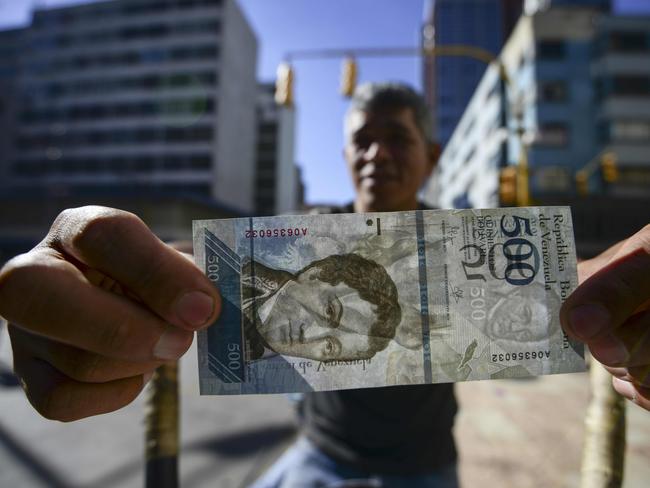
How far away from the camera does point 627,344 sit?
83 cm

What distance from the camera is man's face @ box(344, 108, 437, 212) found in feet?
5.90

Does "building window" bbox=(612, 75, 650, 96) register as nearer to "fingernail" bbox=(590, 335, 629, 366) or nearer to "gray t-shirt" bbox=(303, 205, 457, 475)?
"gray t-shirt" bbox=(303, 205, 457, 475)

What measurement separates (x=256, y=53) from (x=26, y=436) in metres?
51.5

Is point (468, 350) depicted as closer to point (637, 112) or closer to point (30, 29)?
point (637, 112)

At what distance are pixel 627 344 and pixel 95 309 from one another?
1162 mm

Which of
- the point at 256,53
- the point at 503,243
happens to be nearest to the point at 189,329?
the point at 503,243

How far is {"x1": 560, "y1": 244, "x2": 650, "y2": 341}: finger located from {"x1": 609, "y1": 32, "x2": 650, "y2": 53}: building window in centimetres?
3271

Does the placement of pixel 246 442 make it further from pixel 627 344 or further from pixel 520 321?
pixel 627 344

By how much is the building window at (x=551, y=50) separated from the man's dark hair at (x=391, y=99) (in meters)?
→ 29.8

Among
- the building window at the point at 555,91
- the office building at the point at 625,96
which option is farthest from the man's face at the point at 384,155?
the building window at the point at 555,91

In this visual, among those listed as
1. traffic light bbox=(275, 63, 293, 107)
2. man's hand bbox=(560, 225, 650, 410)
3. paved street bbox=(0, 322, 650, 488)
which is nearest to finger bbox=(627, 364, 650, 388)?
man's hand bbox=(560, 225, 650, 410)

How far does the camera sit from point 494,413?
16.8ft

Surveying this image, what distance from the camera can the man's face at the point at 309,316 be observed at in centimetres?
103

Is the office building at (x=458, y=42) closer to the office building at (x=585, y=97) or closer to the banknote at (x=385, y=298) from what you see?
the office building at (x=585, y=97)
